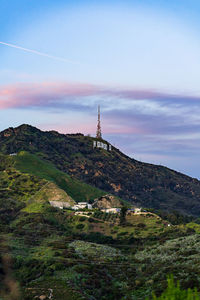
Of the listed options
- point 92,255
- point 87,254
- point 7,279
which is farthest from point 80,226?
point 7,279

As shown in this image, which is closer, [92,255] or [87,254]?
[92,255]

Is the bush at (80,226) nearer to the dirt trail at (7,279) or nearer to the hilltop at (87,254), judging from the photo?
the hilltop at (87,254)

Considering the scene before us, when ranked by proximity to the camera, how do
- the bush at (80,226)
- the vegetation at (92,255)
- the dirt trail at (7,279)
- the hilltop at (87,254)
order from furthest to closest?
1. the bush at (80,226)
2. the hilltop at (87,254)
3. the dirt trail at (7,279)
4. the vegetation at (92,255)

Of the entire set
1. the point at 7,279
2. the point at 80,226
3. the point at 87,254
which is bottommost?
the point at 7,279

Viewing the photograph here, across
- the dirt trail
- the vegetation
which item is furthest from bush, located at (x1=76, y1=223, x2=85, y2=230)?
the dirt trail

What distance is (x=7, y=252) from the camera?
123m

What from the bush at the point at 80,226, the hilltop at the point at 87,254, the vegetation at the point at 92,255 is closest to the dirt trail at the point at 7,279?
the hilltop at the point at 87,254

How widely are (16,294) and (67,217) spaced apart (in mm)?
92521

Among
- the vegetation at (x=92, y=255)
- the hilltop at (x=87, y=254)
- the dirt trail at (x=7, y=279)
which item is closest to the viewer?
the vegetation at (x=92, y=255)

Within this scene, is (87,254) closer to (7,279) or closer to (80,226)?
(7,279)

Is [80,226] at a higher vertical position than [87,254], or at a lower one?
higher

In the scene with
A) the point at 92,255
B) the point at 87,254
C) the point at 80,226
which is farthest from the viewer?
the point at 80,226

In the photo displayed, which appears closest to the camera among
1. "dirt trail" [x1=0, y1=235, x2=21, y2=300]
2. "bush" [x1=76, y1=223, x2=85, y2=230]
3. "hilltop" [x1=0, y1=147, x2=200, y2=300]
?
"dirt trail" [x1=0, y1=235, x2=21, y2=300]

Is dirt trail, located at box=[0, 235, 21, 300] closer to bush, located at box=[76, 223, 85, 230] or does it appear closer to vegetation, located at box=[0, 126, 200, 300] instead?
vegetation, located at box=[0, 126, 200, 300]
